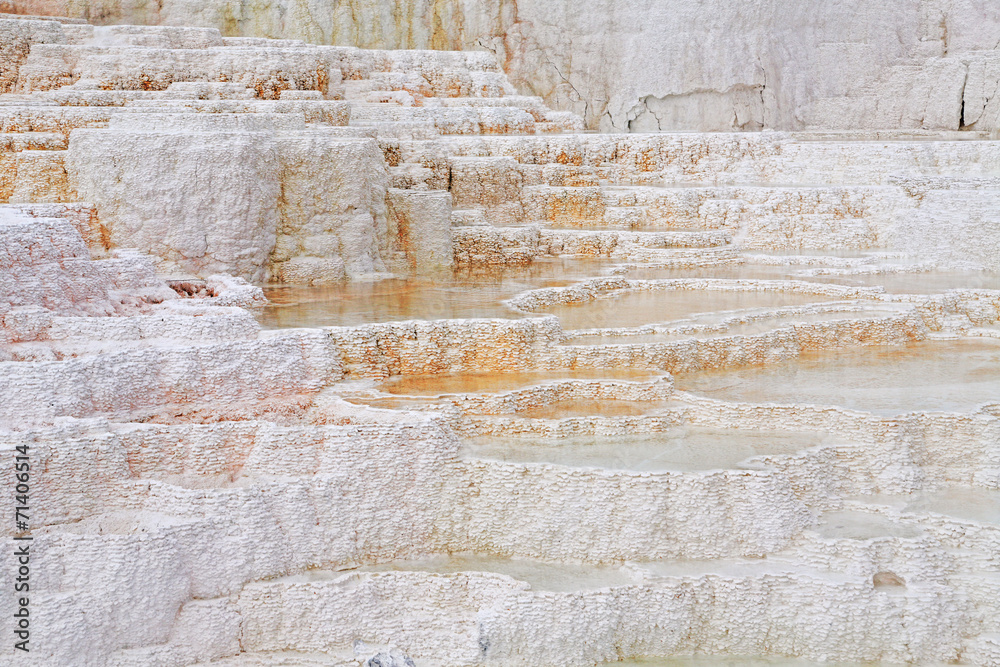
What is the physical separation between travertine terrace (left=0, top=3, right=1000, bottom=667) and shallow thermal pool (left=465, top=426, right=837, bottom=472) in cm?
6

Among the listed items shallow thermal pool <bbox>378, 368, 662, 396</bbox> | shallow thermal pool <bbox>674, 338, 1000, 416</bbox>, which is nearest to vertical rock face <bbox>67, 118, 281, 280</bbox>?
shallow thermal pool <bbox>378, 368, 662, 396</bbox>

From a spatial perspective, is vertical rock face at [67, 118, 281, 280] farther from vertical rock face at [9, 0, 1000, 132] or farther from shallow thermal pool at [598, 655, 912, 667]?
vertical rock face at [9, 0, 1000, 132]

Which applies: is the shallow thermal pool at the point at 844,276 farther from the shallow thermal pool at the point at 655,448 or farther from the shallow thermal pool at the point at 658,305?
the shallow thermal pool at the point at 655,448

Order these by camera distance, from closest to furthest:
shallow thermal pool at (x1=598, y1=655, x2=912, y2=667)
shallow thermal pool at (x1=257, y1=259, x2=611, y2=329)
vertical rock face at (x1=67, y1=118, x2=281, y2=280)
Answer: shallow thermal pool at (x1=598, y1=655, x2=912, y2=667)
shallow thermal pool at (x1=257, y1=259, x2=611, y2=329)
vertical rock face at (x1=67, y1=118, x2=281, y2=280)

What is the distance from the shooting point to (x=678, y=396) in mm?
16016

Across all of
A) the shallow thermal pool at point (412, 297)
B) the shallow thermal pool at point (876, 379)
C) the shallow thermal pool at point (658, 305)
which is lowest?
the shallow thermal pool at point (876, 379)

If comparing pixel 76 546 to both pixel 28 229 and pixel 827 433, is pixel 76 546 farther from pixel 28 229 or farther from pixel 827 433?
pixel 827 433

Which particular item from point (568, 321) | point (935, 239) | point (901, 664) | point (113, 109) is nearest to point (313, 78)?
point (113, 109)

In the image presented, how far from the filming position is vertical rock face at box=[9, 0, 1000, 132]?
32.4 meters

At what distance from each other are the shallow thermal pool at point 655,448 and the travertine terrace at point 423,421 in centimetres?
6

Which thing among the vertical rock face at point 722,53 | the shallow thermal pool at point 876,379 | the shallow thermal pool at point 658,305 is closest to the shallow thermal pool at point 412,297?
the shallow thermal pool at point 658,305

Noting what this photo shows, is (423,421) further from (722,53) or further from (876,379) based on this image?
(722,53)

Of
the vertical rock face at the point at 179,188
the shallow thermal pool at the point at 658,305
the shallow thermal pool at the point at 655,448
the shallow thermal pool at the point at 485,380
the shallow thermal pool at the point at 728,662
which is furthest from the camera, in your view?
the shallow thermal pool at the point at 658,305

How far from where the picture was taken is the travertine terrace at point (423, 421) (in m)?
12.9
